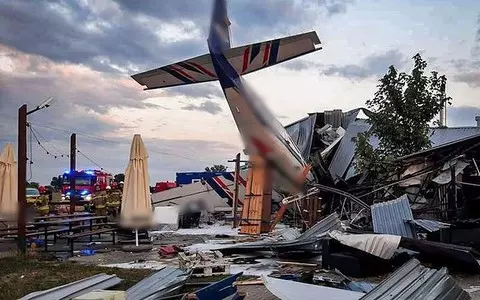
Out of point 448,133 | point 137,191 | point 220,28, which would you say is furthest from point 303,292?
point 448,133

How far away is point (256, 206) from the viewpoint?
50.3 ft

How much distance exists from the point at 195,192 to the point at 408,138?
849cm

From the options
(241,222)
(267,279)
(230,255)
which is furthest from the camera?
(241,222)

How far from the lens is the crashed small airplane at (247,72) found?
1184cm

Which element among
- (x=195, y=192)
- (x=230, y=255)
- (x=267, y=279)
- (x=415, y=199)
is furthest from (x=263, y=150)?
(x=195, y=192)

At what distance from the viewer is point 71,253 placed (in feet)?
34.0

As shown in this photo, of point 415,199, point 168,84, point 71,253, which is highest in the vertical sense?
point 168,84

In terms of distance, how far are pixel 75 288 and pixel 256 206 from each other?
950 centimetres

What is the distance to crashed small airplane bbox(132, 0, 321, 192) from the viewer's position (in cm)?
1184

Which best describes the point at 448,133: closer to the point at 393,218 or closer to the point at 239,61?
the point at 239,61

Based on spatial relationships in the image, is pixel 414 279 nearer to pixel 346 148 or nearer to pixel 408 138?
pixel 408 138

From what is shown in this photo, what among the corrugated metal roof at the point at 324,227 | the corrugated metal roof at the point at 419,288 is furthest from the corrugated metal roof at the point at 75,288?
the corrugated metal roof at the point at 324,227

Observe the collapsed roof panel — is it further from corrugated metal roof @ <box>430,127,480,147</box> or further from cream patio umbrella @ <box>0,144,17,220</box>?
cream patio umbrella @ <box>0,144,17,220</box>

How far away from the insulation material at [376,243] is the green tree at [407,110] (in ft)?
26.6
